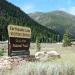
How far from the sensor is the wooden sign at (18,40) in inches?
853

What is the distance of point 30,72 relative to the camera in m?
12.5

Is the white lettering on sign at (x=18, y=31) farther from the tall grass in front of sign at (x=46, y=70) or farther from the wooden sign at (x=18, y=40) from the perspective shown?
the tall grass in front of sign at (x=46, y=70)

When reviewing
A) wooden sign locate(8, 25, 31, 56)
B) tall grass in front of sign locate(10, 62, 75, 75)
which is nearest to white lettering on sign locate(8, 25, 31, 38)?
wooden sign locate(8, 25, 31, 56)

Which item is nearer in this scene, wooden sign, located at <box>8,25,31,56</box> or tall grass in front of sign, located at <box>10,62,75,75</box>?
tall grass in front of sign, located at <box>10,62,75,75</box>

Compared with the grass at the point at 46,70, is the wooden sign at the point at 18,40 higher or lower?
higher

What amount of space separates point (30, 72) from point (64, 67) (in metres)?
Result: 1.51

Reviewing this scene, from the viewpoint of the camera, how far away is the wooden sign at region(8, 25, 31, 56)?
21.7m

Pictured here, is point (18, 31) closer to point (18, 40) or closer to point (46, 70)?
point (18, 40)

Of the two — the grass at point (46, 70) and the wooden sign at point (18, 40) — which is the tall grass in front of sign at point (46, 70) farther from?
the wooden sign at point (18, 40)

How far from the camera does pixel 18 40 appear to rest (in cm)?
2230

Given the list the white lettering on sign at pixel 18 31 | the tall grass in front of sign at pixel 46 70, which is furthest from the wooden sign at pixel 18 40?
the tall grass in front of sign at pixel 46 70

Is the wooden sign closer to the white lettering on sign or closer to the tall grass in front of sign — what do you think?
the white lettering on sign

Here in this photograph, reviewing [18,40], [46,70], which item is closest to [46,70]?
[46,70]

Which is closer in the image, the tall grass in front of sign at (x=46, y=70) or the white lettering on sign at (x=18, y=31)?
the tall grass in front of sign at (x=46, y=70)
